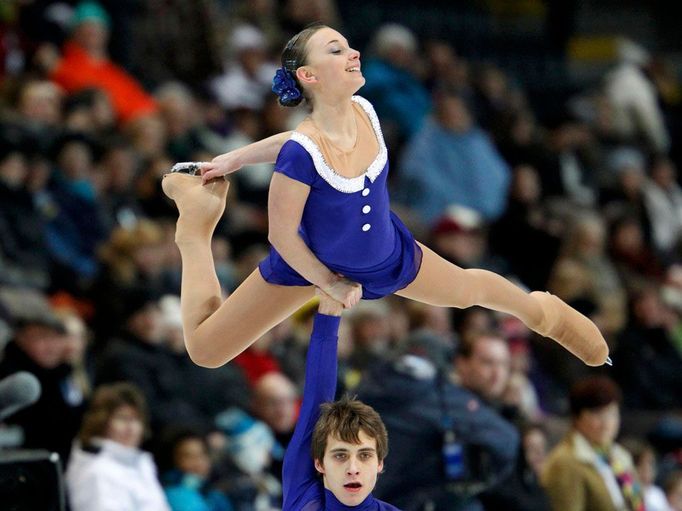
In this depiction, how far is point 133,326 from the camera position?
273 inches

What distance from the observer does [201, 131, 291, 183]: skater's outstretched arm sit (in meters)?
4.55

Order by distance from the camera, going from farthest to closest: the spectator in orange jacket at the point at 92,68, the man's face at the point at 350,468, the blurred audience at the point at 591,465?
the spectator in orange jacket at the point at 92,68
the blurred audience at the point at 591,465
the man's face at the point at 350,468

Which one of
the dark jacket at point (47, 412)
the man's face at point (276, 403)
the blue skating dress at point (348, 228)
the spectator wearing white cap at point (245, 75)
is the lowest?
the man's face at point (276, 403)

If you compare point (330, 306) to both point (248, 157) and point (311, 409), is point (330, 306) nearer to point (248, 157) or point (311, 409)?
point (311, 409)

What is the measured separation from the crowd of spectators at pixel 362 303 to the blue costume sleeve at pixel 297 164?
1.61 meters

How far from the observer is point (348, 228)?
4.45 meters

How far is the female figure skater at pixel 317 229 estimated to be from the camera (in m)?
4.40

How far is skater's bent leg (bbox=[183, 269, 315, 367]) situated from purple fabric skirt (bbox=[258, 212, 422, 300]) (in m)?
0.04

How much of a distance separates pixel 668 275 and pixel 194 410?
15.4ft

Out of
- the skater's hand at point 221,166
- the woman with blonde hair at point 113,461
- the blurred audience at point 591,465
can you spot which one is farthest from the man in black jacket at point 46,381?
the blurred audience at point 591,465

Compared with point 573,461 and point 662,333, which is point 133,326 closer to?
point 573,461

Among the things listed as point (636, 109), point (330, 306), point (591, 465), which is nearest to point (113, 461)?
point (330, 306)

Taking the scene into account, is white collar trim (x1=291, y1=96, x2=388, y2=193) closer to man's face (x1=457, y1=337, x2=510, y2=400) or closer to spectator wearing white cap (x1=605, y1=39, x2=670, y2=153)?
man's face (x1=457, y1=337, x2=510, y2=400)

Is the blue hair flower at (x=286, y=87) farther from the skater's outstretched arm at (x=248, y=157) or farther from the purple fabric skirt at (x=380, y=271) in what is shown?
the purple fabric skirt at (x=380, y=271)
